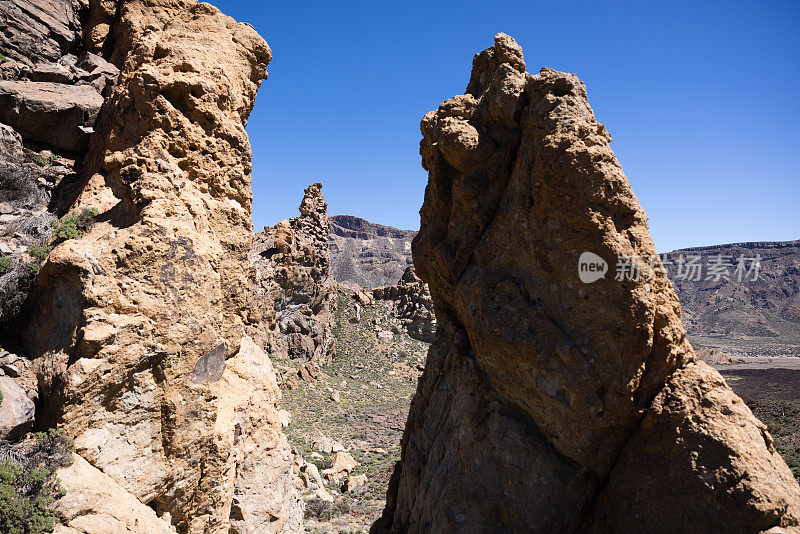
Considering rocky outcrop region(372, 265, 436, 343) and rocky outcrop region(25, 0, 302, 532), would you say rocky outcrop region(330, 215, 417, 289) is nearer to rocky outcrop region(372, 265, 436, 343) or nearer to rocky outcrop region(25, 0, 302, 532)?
rocky outcrop region(372, 265, 436, 343)

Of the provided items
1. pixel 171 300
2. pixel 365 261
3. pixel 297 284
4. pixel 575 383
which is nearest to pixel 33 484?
pixel 171 300

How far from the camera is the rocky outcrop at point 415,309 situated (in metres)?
52.1

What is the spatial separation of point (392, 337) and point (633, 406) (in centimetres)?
4582

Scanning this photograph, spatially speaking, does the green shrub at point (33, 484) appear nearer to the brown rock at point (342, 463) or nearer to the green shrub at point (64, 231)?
the green shrub at point (64, 231)

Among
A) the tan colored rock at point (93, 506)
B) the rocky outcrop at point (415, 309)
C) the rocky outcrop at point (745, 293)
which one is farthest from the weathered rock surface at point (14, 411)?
the rocky outcrop at point (745, 293)

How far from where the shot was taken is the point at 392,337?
50.2 meters

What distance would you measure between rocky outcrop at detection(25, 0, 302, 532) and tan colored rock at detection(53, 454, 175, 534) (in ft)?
0.57

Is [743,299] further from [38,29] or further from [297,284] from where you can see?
[38,29]

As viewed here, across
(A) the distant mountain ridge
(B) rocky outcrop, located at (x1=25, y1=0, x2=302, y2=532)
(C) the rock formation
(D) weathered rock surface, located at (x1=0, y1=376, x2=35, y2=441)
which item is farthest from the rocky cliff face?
(A) the distant mountain ridge

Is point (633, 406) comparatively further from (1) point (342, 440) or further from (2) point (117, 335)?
(1) point (342, 440)

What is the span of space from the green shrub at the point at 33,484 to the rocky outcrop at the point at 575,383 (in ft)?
15.0

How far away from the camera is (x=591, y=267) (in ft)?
16.9

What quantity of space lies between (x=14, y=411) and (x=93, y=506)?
1300 mm

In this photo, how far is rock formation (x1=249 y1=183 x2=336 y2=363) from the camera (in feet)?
119
